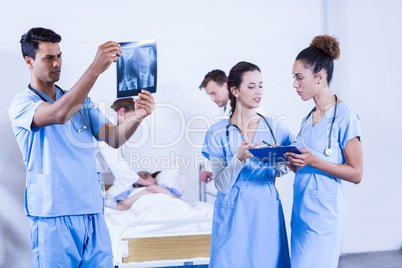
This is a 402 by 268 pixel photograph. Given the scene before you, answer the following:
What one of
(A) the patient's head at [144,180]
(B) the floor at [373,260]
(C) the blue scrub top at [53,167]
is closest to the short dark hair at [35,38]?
(C) the blue scrub top at [53,167]

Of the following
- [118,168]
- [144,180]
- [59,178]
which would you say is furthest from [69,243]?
[144,180]

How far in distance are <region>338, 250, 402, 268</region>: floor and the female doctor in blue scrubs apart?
1.67 m

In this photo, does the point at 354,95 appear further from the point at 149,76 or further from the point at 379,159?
the point at 149,76

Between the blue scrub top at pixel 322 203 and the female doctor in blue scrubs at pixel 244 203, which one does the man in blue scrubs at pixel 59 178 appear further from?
the blue scrub top at pixel 322 203

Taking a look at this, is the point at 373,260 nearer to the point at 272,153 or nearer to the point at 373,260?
the point at 373,260

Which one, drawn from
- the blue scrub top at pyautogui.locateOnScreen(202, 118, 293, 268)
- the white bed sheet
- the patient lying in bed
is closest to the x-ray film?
the blue scrub top at pyautogui.locateOnScreen(202, 118, 293, 268)

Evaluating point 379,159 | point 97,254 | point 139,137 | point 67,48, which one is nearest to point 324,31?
point 379,159

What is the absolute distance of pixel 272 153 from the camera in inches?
80.7

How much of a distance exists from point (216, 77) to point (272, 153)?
1559mm

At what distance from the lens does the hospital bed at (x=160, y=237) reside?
280cm

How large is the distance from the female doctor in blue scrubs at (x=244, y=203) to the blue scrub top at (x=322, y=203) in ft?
0.34

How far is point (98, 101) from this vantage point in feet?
11.2

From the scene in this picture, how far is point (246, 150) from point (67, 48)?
71.0 inches
